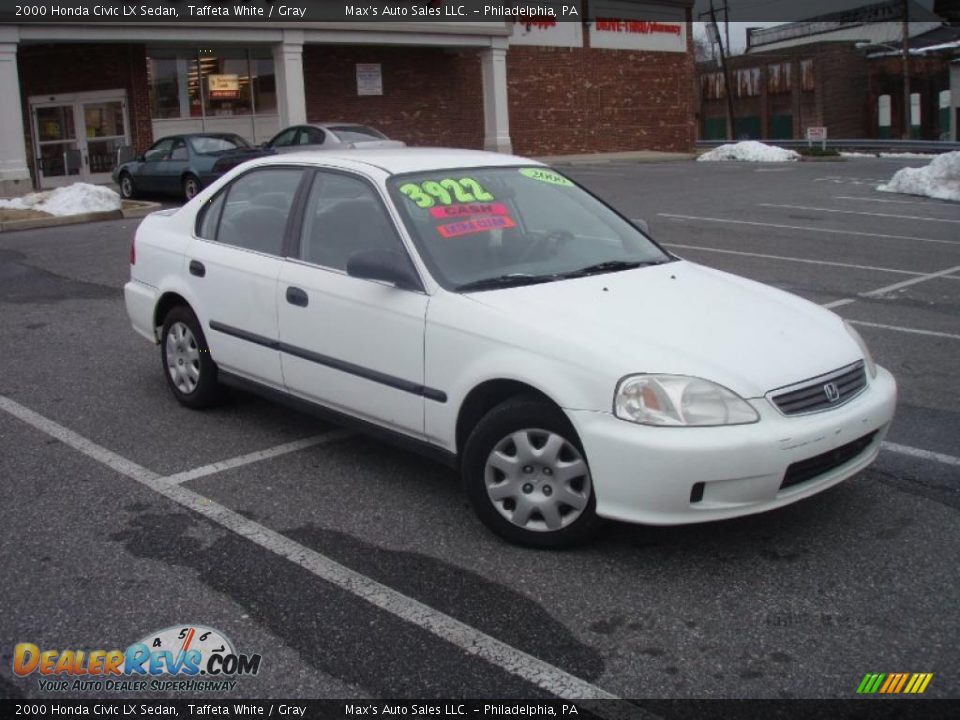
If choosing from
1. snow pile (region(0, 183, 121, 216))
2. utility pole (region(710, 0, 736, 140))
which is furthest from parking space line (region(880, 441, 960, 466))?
utility pole (region(710, 0, 736, 140))

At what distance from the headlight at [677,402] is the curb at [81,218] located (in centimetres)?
1493

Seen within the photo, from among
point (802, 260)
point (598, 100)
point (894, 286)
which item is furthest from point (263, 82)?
point (894, 286)

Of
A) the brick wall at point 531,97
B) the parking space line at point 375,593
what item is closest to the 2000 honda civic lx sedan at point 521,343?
the parking space line at point 375,593

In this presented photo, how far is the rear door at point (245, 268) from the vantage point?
5578mm

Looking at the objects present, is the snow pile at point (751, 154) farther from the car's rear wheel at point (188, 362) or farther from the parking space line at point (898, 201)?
the car's rear wheel at point (188, 362)

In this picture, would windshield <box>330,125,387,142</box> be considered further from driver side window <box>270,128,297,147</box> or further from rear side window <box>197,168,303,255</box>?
rear side window <box>197,168,303,255</box>

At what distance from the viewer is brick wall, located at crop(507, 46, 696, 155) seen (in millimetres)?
32188

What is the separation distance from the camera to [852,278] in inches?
423

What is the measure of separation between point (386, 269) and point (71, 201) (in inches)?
581

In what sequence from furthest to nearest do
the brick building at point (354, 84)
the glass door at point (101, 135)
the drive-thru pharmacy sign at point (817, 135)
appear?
the drive-thru pharmacy sign at point (817, 135)
the glass door at point (101, 135)
the brick building at point (354, 84)

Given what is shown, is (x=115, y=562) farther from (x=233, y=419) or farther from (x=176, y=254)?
(x=176, y=254)

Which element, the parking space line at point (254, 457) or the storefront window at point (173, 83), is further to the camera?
the storefront window at point (173, 83)

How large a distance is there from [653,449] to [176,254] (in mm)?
3574

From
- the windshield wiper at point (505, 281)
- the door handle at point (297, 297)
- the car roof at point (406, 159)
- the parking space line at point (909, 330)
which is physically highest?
the car roof at point (406, 159)
